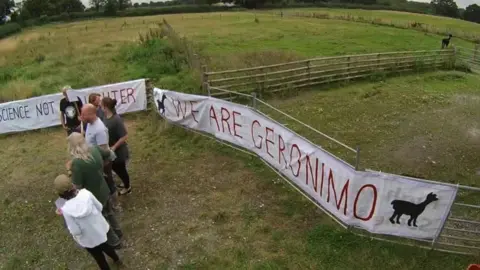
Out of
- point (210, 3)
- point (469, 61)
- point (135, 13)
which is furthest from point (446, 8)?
point (469, 61)

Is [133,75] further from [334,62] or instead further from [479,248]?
[479,248]

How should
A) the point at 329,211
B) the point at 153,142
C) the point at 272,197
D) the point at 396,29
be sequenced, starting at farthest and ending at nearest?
the point at 396,29
the point at 153,142
the point at 272,197
the point at 329,211

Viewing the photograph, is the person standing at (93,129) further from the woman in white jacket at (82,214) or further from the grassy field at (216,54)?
the grassy field at (216,54)

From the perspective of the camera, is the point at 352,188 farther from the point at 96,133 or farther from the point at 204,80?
the point at 204,80

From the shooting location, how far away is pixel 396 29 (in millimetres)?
36750

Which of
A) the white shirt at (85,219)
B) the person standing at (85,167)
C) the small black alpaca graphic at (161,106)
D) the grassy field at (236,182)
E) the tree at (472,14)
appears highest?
the tree at (472,14)

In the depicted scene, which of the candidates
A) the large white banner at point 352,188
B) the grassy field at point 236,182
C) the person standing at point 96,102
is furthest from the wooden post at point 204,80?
the person standing at point 96,102

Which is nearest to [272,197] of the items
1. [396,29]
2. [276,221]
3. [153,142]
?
[276,221]

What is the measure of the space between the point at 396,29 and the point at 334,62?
2355 centimetres

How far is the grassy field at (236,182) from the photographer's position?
6.03 metres

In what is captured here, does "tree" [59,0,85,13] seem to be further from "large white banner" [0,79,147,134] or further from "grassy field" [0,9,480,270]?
"large white banner" [0,79,147,134]

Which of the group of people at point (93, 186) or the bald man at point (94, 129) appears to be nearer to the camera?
the group of people at point (93, 186)

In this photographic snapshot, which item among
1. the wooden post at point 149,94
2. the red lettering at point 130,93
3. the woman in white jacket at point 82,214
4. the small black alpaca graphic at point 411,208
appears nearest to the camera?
the woman in white jacket at point 82,214

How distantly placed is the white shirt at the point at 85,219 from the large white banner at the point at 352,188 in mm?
3335
